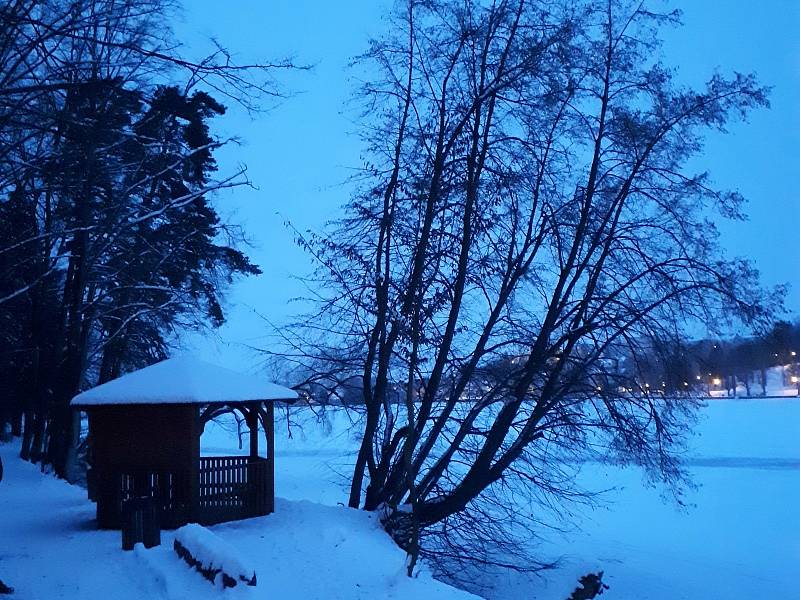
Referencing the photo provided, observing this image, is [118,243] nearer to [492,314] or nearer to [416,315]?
[492,314]

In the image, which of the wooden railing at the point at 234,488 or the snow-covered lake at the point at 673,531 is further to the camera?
the snow-covered lake at the point at 673,531

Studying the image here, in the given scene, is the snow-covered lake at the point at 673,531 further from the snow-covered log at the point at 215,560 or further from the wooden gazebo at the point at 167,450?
the snow-covered log at the point at 215,560

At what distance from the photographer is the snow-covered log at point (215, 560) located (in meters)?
7.72

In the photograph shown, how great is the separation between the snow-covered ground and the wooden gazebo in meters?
0.68

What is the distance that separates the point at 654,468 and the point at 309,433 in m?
7.24

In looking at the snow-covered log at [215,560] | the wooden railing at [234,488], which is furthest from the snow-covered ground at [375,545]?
the wooden railing at [234,488]

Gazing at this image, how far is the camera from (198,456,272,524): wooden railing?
13430mm

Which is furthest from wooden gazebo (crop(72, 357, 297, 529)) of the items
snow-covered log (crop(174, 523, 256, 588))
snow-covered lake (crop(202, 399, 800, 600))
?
snow-covered log (crop(174, 523, 256, 588))

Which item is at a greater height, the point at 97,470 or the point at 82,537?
the point at 97,470

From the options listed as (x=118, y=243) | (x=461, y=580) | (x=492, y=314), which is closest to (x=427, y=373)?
(x=492, y=314)

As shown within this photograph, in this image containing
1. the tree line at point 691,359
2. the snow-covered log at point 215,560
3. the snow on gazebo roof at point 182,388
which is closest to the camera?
the snow-covered log at point 215,560

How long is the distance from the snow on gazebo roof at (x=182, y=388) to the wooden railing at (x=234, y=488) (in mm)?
1266

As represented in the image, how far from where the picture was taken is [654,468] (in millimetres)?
15125

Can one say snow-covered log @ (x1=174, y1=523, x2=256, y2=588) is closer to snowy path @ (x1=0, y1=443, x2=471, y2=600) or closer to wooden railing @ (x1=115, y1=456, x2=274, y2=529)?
snowy path @ (x1=0, y1=443, x2=471, y2=600)
